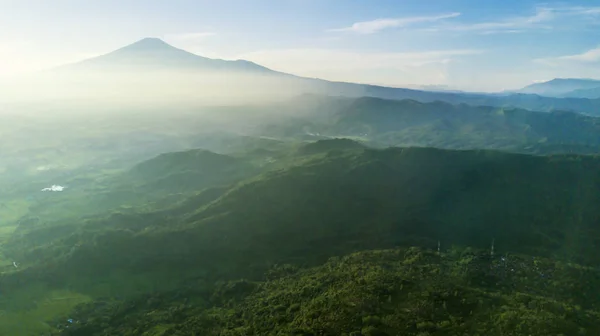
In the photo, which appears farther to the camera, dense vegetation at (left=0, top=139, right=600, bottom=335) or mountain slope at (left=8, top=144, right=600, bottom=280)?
mountain slope at (left=8, top=144, right=600, bottom=280)

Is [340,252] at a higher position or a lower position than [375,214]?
lower

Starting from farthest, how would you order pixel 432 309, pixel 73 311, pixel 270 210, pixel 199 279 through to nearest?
1. pixel 270 210
2. pixel 199 279
3. pixel 73 311
4. pixel 432 309

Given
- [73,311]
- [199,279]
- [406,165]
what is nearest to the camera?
[73,311]

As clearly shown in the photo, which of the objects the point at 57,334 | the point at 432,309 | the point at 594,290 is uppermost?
the point at 432,309

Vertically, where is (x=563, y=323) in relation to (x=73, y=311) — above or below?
above

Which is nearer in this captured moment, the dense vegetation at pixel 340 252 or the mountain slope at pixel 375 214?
→ the dense vegetation at pixel 340 252

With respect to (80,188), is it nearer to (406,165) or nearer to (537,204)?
(406,165)

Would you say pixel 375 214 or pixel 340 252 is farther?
pixel 375 214

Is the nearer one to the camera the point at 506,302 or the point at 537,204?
the point at 506,302

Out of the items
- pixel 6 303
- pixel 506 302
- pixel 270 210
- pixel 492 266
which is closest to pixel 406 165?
pixel 270 210
